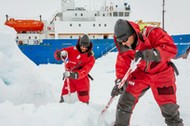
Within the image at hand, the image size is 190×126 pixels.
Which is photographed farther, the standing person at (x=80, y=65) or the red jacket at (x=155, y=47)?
the standing person at (x=80, y=65)

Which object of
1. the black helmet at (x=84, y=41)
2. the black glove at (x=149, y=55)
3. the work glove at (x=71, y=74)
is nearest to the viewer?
the black glove at (x=149, y=55)

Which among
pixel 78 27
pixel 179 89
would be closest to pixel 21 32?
pixel 78 27

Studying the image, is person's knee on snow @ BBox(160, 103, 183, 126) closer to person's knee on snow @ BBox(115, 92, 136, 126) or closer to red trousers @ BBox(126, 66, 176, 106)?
red trousers @ BBox(126, 66, 176, 106)

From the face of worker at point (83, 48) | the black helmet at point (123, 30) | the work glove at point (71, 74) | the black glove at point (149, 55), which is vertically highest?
the black helmet at point (123, 30)

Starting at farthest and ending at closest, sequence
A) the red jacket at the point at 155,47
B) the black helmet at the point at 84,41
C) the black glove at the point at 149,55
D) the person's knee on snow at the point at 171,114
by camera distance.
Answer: the black helmet at the point at 84,41 → the person's knee on snow at the point at 171,114 → the red jacket at the point at 155,47 → the black glove at the point at 149,55

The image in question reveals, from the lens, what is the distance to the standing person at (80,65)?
177 inches

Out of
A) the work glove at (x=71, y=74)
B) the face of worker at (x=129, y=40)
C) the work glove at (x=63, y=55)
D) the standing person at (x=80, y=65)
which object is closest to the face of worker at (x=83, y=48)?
the standing person at (x=80, y=65)

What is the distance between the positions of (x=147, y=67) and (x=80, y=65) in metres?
1.87

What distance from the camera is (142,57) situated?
256 cm

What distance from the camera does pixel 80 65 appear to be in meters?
4.62

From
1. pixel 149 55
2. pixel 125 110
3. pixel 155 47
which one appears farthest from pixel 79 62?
pixel 149 55

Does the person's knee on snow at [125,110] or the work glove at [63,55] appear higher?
the work glove at [63,55]

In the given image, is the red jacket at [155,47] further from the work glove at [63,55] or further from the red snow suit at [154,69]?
the work glove at [63,55]

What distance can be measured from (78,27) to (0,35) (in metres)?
20.0
